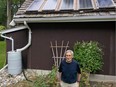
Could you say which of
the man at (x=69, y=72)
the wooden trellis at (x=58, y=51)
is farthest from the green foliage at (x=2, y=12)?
the man at (x=69, y=72)

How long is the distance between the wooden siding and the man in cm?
286

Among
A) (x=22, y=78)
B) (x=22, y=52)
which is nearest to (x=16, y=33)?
(x=22, y=52)

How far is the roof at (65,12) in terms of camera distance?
7418 millimetres

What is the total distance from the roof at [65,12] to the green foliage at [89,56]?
0.90m

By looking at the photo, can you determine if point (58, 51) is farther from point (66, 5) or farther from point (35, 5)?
point (35, 5)

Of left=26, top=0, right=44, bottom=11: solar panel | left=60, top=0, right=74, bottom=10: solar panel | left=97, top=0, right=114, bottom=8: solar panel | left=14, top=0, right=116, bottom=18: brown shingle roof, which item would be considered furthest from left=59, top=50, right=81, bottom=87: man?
left=26, top=0, right=44, bottom=11: solar panel

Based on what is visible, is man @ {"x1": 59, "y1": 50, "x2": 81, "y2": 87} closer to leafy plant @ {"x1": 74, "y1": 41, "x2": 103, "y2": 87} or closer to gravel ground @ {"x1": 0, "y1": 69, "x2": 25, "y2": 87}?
leafy plant @ {"x1": 74, "y1": 41, "x2": 103, "y2": 87}

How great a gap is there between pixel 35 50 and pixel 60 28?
1289 mm

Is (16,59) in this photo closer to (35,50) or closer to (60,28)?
(35,50)

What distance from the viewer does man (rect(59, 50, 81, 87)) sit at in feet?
16.4

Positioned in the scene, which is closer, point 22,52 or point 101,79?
point 101,79

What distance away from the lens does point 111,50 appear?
7719 mm

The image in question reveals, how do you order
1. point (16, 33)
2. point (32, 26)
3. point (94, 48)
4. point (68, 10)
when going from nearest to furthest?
point (94, 48), point (68, 10), point (32, 26), point (16, 33)

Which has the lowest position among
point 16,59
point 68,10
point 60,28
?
point 16,59
